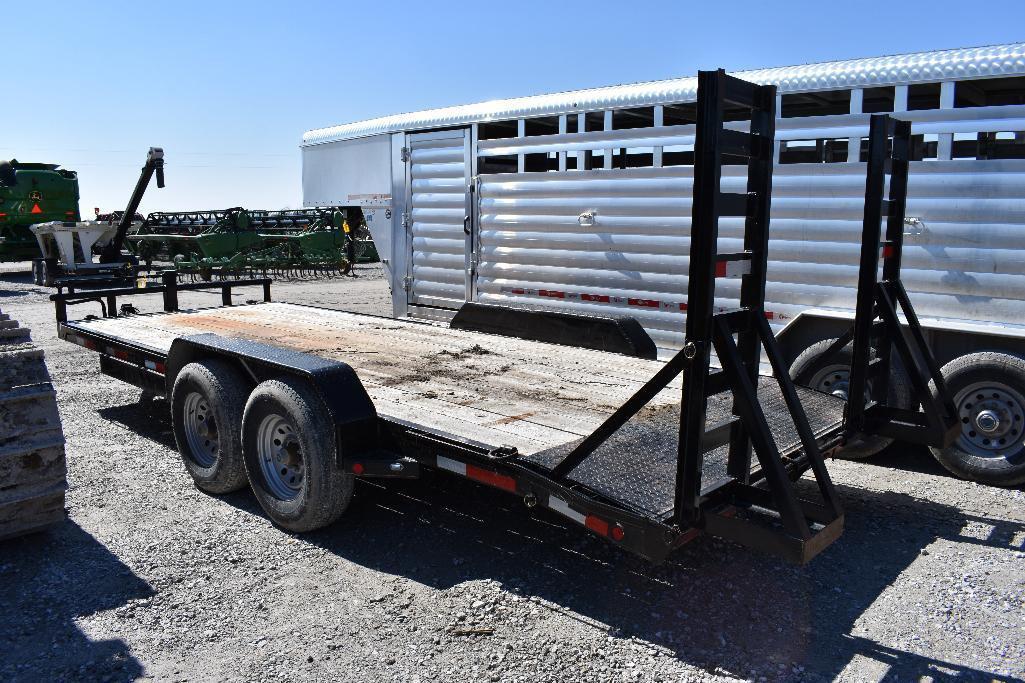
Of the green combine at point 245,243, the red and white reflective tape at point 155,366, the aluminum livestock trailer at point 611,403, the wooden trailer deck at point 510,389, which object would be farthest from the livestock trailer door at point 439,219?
the green combine at point 245,243

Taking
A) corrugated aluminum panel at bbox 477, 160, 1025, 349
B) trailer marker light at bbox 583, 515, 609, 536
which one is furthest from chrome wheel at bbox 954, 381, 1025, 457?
trailer marker light at bbox 583, 515, 609, 536

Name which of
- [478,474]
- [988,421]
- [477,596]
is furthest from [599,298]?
[477,596]

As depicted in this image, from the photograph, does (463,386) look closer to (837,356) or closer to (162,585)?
(162,585)

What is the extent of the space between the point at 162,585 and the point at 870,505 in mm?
4089

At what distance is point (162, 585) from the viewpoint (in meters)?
4.06

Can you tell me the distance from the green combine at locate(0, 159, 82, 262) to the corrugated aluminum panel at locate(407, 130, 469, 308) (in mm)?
16060

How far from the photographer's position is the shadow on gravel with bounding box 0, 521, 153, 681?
3365 mm

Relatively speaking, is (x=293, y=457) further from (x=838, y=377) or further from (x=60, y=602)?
(x=838, y=377)

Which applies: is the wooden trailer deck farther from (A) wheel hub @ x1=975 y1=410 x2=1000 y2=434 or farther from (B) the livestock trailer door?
(B) the livestock trailer door

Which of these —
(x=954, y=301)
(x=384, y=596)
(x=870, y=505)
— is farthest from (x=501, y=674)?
(x=954, y=301)

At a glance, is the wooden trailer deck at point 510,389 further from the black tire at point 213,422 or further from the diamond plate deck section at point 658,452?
the black tire at point 213,422

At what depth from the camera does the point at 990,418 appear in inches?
219

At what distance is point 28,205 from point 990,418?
22.9 meters

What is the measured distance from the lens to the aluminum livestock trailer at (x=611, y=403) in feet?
10.8
